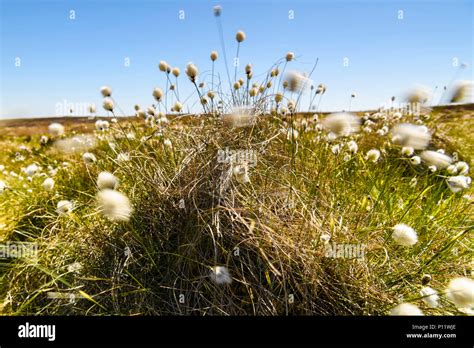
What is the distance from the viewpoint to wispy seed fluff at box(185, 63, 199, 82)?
1426mm

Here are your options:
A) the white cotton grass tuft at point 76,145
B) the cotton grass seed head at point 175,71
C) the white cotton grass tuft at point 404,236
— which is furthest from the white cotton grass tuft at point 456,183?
the white cotton grass tuft at point 76,145

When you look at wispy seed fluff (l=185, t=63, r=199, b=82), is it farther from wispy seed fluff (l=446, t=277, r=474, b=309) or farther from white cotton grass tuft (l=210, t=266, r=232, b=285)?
wispy seed fluff (l=446, t=277, r=474, b=309)

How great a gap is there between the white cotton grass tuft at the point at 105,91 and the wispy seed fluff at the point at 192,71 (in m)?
0.37

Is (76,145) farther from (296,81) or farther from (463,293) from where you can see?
(463,293)

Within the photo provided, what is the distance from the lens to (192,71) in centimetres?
144

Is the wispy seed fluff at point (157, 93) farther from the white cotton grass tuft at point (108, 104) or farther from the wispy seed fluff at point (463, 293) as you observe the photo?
the wispy seed fluff at point (463, 293)

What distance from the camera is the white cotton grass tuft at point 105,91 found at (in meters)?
1.51

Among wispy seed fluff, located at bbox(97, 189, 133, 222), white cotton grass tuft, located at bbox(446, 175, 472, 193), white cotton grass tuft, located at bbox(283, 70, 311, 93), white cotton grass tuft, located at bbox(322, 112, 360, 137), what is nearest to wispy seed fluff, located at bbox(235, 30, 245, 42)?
white cotton grass tuft, located at bbox(283, 70, 311, 93)

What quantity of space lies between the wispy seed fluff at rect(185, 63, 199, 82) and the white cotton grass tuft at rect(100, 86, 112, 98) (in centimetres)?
37
